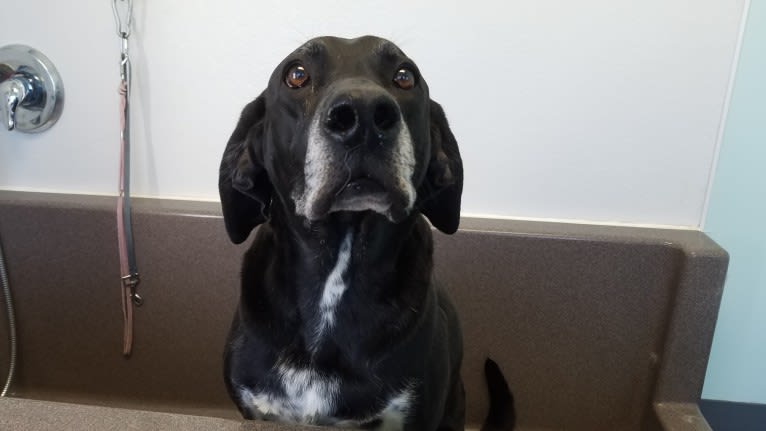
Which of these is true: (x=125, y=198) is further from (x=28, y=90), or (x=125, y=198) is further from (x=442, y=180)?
(x=442, y=180)

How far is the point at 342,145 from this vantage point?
2.07 ft

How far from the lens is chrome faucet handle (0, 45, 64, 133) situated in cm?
114

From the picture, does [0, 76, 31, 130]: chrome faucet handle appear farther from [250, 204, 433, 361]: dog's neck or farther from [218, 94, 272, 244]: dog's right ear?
[250, 204, 433, 361]: dog's neck

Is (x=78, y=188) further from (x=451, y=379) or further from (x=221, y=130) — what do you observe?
(x=451, y=379)

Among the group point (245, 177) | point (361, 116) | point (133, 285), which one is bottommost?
point (133, 285)

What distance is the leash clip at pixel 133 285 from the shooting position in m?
1.20

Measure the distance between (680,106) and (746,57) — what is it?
141 millimetres

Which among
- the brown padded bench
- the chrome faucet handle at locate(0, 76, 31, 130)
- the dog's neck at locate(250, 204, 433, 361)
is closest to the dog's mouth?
the dog's neck at locate(250, 204, 433, 361)

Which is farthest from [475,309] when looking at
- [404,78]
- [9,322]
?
[9,322]

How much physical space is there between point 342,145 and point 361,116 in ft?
0.14

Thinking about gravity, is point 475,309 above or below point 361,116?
below

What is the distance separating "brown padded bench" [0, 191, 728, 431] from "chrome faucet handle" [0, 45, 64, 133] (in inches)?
6.6

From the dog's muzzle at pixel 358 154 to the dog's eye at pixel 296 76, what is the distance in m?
0.09

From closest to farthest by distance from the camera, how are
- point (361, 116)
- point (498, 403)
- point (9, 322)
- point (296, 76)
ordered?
point (361, 116) < point (296, 76) < point (498, 403) < point (9, 322)
